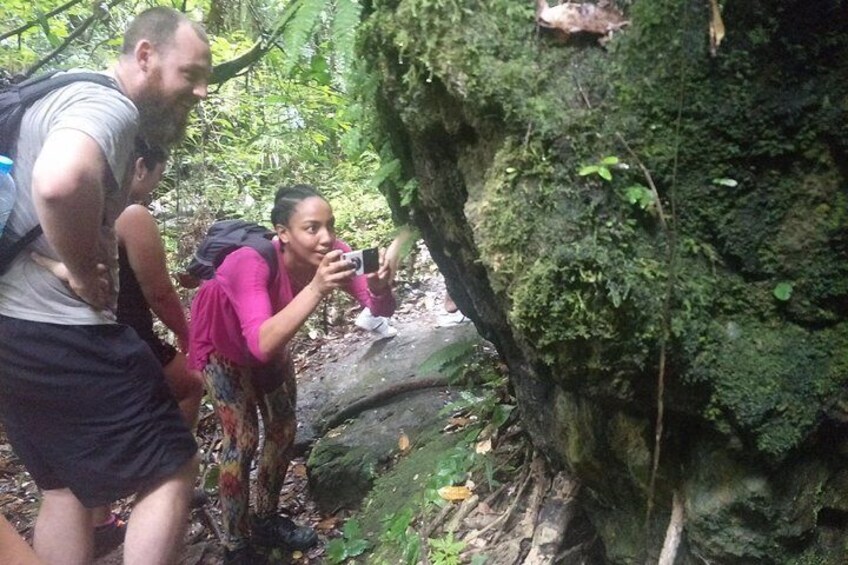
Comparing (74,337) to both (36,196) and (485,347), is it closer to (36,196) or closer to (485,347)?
(36,196)

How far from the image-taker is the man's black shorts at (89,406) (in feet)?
8.75

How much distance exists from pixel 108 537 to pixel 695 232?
443 centimetres

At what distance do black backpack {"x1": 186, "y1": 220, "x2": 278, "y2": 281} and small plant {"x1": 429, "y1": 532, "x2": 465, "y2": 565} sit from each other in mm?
1776

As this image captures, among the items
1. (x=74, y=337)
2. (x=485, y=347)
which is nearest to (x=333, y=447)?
(x=485, y=347)

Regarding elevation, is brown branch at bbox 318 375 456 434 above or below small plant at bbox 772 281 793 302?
below

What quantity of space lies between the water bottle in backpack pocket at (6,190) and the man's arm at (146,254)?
2.75 ft

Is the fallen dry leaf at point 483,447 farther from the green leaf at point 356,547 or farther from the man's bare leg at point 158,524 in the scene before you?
the man's bare leg at point 158,524

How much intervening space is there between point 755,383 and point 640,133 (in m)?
0.85

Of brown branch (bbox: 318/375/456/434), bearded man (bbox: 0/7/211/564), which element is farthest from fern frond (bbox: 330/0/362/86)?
brown branch (bbox: 318/375/456/434)

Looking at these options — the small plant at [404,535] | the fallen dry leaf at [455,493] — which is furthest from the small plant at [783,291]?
the small plant at [404,535]

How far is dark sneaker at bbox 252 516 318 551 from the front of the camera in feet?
14.1

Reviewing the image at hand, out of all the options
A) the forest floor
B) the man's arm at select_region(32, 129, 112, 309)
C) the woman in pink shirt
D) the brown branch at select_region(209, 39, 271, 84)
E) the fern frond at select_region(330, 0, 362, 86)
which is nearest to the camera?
the man's arm at select_region(32, 129, 112, 309)

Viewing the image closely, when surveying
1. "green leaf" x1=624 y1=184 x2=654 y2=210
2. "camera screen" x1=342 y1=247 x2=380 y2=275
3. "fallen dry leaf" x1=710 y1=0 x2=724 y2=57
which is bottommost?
"camera screen" x1=342 y1=247 x2=380 y2=275

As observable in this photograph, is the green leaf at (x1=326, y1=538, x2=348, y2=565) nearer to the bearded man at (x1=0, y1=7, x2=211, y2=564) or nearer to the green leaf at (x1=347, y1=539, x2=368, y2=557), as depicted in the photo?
the green leaf at (x1=347, y1=539, x2=368, y2=557)
